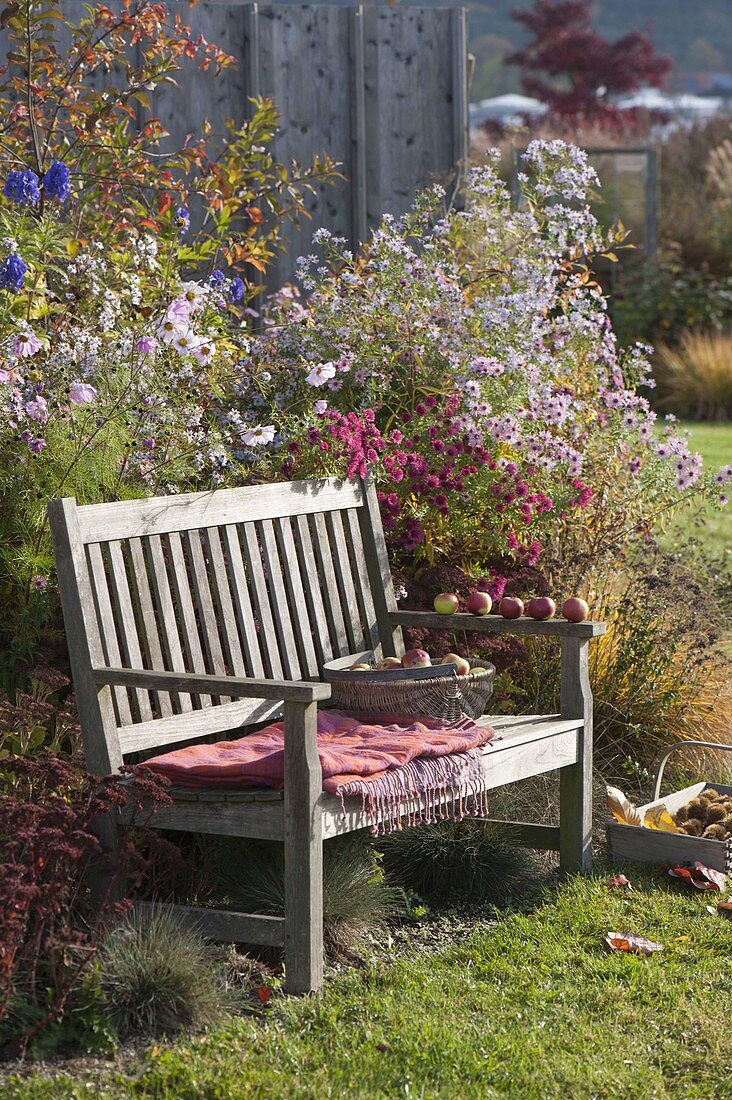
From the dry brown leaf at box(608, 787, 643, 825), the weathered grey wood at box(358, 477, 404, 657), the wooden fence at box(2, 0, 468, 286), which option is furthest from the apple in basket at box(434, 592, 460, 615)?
the wooden fence at box(2, 0, 468, 286)

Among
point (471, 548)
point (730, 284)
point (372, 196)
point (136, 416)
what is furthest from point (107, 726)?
point (730, 284)

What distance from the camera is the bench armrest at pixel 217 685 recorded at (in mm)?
3123

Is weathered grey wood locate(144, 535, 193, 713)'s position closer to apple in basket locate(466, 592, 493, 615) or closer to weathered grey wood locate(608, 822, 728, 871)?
apple in basket locate(466, 592, 493, 615)

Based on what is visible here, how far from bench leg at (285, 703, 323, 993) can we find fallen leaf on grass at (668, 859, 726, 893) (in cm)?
128

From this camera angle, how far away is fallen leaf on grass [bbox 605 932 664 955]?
11.8ft

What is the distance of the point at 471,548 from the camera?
505 centimetres

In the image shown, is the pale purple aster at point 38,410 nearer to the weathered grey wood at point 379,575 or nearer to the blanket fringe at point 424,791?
the weathered grey wood at point 379,575

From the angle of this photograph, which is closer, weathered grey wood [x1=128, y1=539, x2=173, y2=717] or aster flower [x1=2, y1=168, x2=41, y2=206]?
weathered grey wood [x1=128, y1=539, x2=173, y2=717]

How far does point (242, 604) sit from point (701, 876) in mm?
1506

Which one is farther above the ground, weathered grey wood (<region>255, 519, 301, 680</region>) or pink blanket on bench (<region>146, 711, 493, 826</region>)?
weathered grey wood (<region>255, 519, 301, 680</region>)

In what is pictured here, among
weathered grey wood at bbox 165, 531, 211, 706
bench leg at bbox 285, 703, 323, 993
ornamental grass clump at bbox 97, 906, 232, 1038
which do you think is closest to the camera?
ornamental grass clump at bbox 97, 906, 232, 1038

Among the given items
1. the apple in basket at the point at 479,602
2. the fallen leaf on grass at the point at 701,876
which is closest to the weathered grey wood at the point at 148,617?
the apple in basket at the point at 479,602

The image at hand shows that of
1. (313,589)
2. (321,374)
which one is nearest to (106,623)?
(313,589)

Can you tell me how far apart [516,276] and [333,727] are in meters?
2.36
